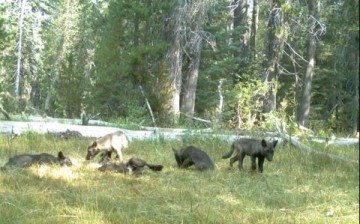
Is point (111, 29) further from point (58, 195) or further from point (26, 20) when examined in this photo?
point (26, 20)

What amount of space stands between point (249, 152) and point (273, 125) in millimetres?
6254

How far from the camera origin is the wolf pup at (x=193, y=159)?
26.1ft

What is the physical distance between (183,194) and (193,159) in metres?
2.20

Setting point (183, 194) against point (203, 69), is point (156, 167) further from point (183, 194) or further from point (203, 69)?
point (203, 69)

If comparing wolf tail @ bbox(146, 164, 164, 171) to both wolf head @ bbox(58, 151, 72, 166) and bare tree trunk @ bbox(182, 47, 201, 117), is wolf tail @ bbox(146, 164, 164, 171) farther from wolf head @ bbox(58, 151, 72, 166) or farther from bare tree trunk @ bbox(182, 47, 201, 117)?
bare tree trunk @ bbox(182, 47, 201, 117)

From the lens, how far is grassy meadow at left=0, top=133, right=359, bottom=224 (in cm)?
485

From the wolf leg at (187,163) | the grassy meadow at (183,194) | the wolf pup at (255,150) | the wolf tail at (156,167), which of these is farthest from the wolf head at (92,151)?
the wolf pup at (255,150)

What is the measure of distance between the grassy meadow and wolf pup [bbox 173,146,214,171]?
0.61ft

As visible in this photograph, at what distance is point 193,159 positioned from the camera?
8.06 m

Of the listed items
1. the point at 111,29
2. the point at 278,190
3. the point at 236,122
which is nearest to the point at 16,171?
the point at 278,190

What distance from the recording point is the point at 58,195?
18.6ft

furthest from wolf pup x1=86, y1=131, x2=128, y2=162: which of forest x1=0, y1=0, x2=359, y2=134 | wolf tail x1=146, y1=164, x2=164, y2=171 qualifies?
forest x1=0, y1=0, x2=359, y2=134

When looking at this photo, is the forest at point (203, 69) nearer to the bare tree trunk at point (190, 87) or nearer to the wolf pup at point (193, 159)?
the bare tree trunk at point (190, 87)

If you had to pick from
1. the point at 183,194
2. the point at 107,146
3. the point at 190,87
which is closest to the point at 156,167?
the point at 107,146
